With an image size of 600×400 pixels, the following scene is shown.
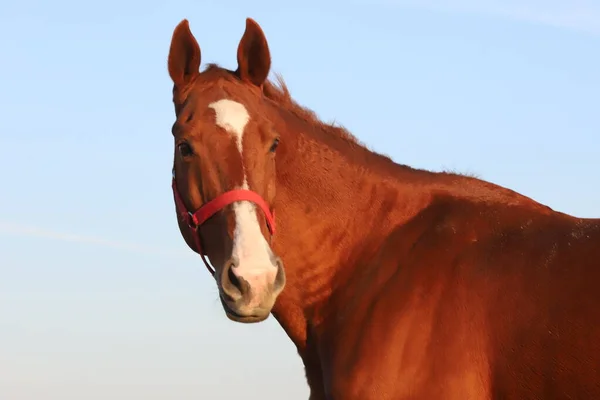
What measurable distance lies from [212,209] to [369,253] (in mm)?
1237

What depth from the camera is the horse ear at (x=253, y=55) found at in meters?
6.67

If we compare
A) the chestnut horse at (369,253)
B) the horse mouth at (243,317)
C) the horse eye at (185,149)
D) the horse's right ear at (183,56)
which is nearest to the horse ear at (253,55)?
the chestnut horse at (369,253)

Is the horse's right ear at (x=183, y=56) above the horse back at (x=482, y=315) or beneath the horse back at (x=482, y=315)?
above

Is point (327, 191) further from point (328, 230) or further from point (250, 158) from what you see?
point (250, 158)

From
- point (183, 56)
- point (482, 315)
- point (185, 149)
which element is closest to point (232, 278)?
point (185, 149)

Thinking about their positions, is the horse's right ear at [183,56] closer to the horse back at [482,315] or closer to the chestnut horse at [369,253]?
the chestnut horse at [369,253]

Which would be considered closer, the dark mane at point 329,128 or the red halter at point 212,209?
the red halter at point 212,209

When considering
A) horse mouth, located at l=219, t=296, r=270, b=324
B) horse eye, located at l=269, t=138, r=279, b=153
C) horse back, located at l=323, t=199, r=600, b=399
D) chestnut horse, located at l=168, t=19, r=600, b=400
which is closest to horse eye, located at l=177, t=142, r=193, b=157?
chestnut horse, located at l=168, t=19, r=600, b=400

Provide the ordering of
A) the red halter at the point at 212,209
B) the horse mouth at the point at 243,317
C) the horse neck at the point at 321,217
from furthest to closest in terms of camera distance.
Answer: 1. the horse neck at the point at 321,217
2. the red halter at the point at 212,209
3. the horse mouth at the point at 243,317

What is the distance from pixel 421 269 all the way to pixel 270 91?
2046 mm

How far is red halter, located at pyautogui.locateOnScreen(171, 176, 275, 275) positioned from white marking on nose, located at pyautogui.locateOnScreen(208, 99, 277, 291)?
0.05m

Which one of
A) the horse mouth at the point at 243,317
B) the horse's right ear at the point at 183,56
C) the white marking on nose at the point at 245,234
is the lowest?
the horse mouth at the point at 243,317

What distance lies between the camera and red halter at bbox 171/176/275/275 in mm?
5863

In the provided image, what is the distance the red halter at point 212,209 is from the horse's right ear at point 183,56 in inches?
32.9
